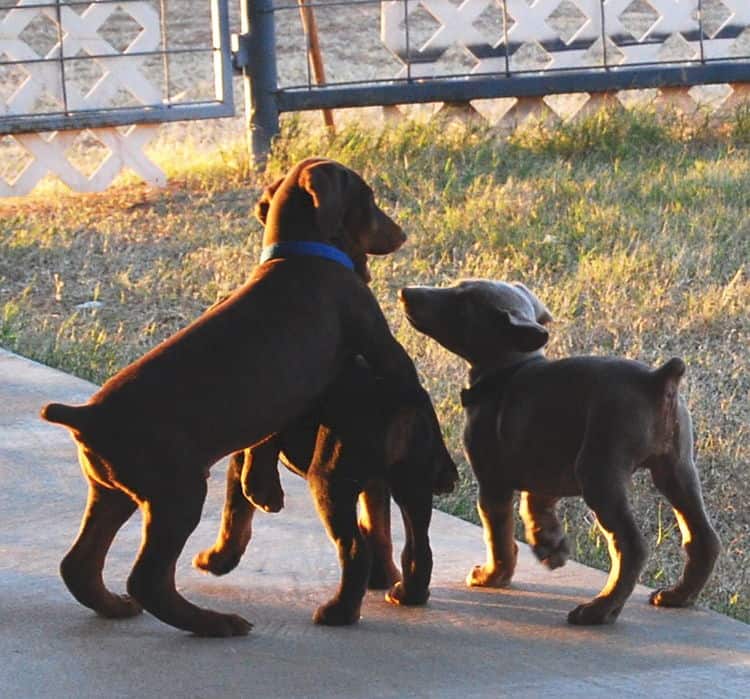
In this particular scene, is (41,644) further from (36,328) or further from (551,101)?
(551,101)

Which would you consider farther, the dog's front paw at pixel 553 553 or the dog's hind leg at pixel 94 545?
the dog's front paw at pixel 553 553

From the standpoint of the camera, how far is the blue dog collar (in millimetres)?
3871

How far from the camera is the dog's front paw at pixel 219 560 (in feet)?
13.3

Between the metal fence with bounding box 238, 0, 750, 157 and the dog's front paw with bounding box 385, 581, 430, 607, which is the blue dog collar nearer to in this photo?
the dog's front paw with bounding box 385, 581, 430, 607

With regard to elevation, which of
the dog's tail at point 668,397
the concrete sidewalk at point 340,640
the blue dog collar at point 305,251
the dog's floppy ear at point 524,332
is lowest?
the concrete sidewalk at point 340,640

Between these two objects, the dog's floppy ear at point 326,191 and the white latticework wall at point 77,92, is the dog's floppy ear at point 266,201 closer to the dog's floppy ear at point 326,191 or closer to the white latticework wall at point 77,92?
the dog's floppy ear at point 326,191

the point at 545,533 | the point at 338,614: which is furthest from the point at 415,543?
the point at 545,533

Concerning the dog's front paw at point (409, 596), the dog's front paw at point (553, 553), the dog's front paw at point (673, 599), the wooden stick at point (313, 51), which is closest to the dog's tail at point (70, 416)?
the dog's front paw at point (409, 596)

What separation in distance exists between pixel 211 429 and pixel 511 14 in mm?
7545

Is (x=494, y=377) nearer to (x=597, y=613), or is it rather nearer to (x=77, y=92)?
(x=597, y=613)

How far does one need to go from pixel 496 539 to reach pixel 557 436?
350 millimetres

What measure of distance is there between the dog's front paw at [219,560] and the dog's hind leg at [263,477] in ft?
0.64

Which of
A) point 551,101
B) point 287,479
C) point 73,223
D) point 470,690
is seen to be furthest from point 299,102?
point 470,690

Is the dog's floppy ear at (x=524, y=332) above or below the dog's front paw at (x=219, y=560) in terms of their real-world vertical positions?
above
